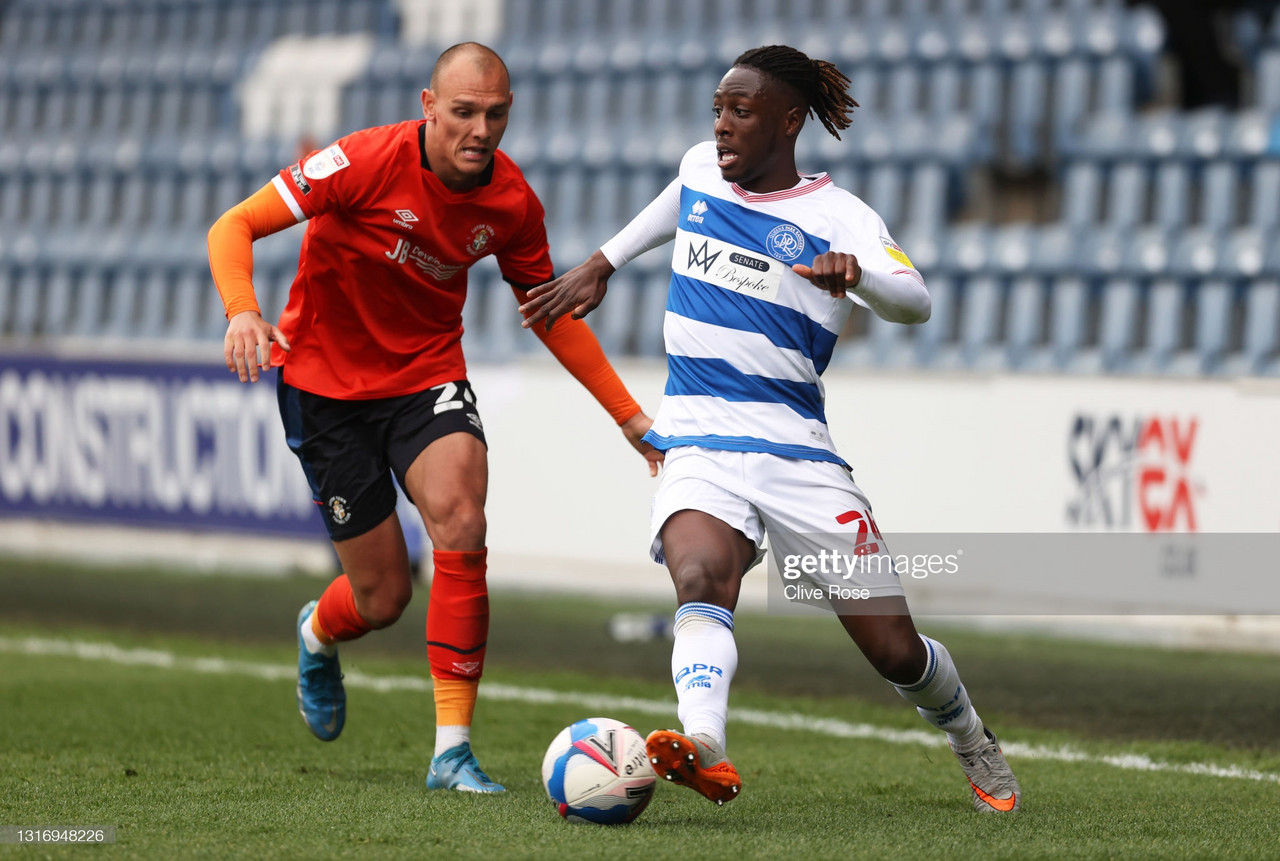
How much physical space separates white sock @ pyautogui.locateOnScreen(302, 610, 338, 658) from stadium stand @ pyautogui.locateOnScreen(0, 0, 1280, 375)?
19.6 feet

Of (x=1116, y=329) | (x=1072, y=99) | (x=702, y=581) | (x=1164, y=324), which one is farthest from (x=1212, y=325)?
(x=702, y=581)

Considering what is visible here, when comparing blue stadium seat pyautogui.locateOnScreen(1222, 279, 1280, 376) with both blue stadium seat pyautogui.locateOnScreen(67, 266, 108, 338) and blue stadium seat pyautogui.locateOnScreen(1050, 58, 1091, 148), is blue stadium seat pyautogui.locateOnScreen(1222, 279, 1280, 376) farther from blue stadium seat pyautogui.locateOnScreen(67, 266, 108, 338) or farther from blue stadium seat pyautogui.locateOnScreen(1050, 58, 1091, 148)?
blue stadium seat pyautogui.locateOnScreen(67, 266, 108, 338)

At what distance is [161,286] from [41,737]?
→ 28.8 ft

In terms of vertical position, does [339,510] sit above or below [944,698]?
above

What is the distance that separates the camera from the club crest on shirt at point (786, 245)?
412 centimetres

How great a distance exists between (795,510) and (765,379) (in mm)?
342

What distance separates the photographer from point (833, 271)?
3781 mm

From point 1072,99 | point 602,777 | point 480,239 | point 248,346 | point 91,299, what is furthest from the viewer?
point 91,299

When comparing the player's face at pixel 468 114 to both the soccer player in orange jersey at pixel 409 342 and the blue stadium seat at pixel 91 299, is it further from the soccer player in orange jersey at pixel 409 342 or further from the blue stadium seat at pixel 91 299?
the blue stadium seat at pixel 91 299

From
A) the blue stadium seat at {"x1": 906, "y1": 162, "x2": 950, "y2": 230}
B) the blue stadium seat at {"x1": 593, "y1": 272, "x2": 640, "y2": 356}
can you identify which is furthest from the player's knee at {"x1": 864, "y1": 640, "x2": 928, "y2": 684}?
the blue stadium seat at {"x1": 593, "y1": 272, "x2": 640, "y2": 356}

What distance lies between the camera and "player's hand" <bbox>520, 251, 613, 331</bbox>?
437 cm

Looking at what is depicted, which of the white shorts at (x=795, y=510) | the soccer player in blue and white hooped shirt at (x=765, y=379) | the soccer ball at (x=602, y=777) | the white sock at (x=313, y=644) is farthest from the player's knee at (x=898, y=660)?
the white sock at (x=313, y=644)

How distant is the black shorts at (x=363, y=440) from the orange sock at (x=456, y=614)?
333 mm

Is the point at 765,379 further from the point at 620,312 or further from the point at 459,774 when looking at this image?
the point at 620,312
